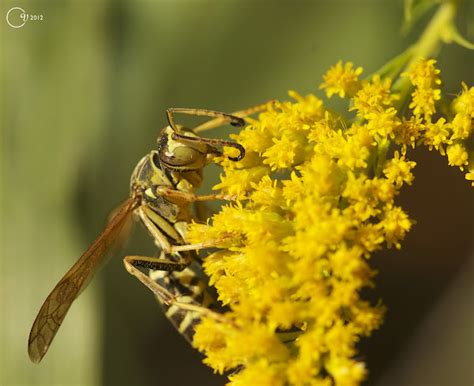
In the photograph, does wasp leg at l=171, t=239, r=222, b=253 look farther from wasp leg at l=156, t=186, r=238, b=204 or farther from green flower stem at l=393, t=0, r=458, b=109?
green flower stem at l=393, t=0, r=458, b=109

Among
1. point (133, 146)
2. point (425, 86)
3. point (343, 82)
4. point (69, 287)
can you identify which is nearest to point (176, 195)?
point (69, 287)

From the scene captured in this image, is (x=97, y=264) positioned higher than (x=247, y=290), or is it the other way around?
(x=247, y=290)

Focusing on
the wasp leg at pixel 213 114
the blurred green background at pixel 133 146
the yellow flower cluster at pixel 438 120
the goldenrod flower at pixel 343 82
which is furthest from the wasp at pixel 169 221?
the blurred green background at pixel 133 146

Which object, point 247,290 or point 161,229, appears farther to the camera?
point 161,229

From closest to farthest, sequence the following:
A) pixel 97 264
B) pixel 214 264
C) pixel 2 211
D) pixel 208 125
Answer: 1. pixel 214 264
2. pixel 97 264
3. pixel 208 125
4. pixel 2 211

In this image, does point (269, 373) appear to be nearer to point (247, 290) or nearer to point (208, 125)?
point (247, 290)

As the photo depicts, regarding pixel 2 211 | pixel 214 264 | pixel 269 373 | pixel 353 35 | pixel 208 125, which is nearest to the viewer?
pixel 269 373

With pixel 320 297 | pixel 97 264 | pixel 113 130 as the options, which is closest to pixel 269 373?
pixel 320 297

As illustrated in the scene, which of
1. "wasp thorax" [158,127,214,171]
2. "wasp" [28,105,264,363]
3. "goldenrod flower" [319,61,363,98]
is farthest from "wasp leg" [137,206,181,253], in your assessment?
"goldenrod flower" [319,61,363,98]
